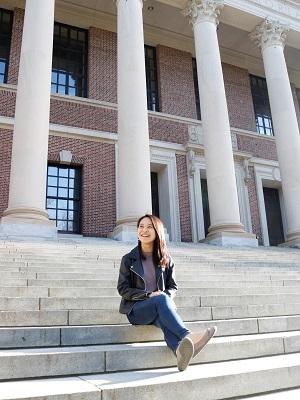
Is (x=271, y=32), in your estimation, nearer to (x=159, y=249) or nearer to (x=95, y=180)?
(x=95, y=180)

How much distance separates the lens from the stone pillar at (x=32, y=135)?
35.1 feet

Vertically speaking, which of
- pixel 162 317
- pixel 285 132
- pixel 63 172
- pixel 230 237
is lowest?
pixel 162 317

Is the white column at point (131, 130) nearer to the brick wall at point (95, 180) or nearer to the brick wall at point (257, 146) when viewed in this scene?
the brick wall at point (95, 180)

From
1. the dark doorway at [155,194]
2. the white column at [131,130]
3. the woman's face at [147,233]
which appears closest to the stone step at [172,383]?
the woman's face at [147,233]

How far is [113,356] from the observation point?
3766 millimetres

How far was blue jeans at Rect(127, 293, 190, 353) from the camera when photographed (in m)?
3.81

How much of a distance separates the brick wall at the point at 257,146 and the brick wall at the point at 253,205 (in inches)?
44.2

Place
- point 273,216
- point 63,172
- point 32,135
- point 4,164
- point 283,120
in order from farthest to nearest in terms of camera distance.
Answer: point 273,216 → point 63,172 → point 283,120 → point 4,164 → point 32,135

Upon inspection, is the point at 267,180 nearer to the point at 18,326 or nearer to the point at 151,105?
the point at 151,105

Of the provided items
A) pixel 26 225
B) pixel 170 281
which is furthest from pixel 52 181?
pixel 170 281

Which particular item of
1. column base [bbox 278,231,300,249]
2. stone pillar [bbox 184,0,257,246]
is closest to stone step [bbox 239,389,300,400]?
stone pillar [bbox 184,0,257,246]

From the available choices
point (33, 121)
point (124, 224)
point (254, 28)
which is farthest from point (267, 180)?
point (33, 121)

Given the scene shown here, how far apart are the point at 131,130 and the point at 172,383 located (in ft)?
33.5

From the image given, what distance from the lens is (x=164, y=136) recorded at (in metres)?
19.1
